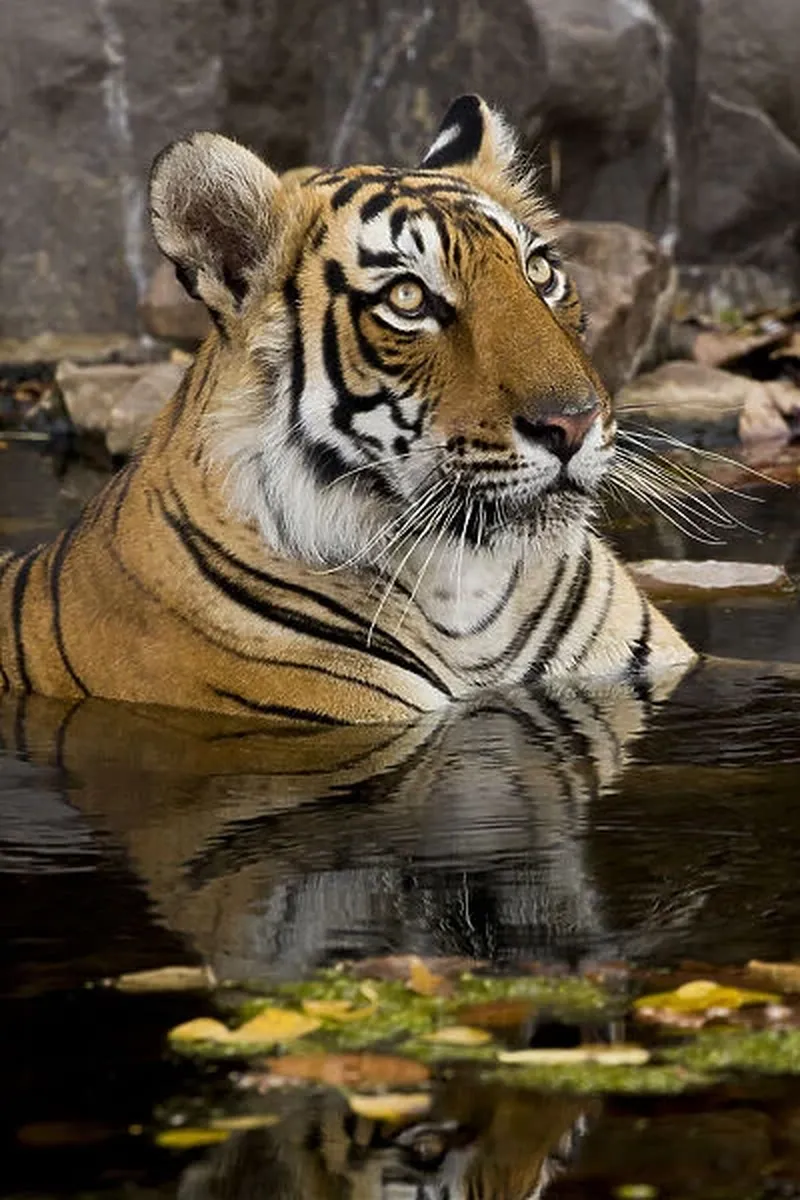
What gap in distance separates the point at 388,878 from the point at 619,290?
25.1ft

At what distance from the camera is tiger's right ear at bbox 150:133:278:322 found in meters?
5.77

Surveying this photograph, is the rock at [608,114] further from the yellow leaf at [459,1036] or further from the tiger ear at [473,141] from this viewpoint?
the yellow leaf at [459,1036]

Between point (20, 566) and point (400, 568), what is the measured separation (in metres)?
1.25

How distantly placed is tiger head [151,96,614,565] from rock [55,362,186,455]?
226 inches

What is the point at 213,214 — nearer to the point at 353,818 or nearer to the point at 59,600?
the point at 59,600

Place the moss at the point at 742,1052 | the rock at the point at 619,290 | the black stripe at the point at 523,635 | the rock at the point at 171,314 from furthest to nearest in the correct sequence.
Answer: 1. the rock at the point at 171,314
2. the rock at the point at 619,290
3. the black stripe at the point at 523,635
4. the moss at the point at 742,1052

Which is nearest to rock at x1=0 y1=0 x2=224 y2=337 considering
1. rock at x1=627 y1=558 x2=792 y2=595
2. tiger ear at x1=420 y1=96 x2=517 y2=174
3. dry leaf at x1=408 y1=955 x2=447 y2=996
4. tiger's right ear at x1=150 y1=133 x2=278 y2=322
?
rock at x1=627 y1=558 x2=792 y2=595

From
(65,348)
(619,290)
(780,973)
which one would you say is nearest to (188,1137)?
A: (780,973)

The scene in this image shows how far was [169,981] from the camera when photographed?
3.97 meters

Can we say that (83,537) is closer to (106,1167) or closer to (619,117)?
(106,1167)

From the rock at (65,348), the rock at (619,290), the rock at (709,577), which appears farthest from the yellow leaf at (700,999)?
the rock at (65,348)

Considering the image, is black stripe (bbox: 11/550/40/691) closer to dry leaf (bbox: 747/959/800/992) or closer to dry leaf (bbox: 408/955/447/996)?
dry leaf (bbox: 408/955/447/996)

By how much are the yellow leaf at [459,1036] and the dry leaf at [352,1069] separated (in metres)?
0.10

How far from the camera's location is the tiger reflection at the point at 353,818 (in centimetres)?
427
